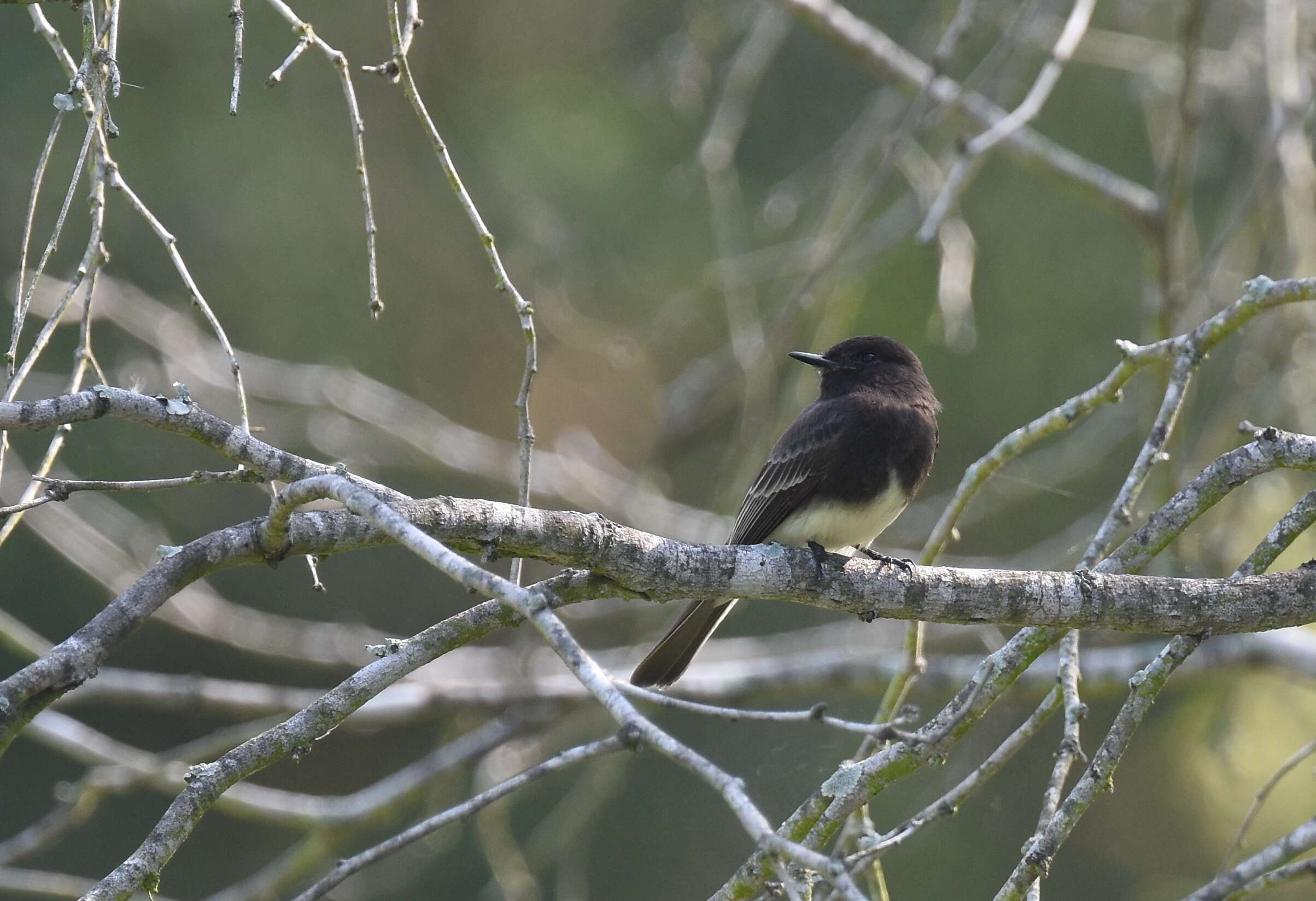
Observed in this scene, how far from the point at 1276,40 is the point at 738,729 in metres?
5.24

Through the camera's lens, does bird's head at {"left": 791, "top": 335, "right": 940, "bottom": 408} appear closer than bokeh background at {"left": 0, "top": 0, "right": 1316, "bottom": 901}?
Yes

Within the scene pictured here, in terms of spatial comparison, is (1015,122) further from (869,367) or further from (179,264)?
(179,264)

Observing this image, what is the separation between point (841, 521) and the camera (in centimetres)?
429

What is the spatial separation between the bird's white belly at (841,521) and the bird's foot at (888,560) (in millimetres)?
95

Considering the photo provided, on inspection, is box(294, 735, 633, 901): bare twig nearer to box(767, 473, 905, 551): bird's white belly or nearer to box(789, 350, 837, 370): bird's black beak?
box(767, 473, 905, 551): bird's white belly

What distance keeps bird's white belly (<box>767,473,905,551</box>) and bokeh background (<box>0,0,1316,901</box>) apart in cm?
51

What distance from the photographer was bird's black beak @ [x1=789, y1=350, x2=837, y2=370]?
4805 mm

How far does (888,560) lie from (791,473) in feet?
2.69

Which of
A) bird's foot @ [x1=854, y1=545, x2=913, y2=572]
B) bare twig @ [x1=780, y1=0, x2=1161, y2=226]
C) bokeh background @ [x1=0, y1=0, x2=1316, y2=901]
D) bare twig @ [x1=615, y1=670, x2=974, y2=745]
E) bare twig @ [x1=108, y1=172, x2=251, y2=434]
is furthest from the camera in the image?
bokeh background @ [x1=0, y1=0, x2=1316, y2=901]

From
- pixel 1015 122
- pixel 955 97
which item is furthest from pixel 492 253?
pixel 955 97

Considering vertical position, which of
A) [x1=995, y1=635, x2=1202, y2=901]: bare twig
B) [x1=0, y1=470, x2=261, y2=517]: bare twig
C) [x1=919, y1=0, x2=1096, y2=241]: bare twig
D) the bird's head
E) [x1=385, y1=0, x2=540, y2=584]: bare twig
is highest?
[x1=919, y1=0, x2=1096, y2=241]: bare twig

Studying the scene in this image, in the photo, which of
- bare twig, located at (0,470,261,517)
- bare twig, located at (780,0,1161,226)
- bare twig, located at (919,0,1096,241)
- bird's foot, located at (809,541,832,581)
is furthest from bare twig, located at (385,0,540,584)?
bare twig, located at (780,0,1161,226)

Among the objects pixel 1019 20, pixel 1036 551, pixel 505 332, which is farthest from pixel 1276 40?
pixel 505 332

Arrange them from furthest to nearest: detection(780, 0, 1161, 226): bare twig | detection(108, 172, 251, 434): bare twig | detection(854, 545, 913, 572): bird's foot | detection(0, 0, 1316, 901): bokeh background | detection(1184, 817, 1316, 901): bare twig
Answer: detection(0, 0, 1316, 901): bokeh background → detection(780, 0, 1161, 226): bare twig → detection(854, 545, 913, 572): bird's foot → detection(108, 172, 251, 434): bare twig → detection(1184, 817, 1316, 901): bare twig
